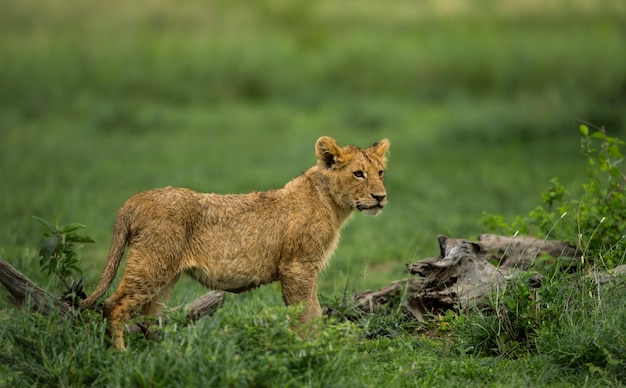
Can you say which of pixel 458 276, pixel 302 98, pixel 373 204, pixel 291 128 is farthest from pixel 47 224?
pixel 302 98

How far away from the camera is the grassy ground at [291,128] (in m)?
6.16

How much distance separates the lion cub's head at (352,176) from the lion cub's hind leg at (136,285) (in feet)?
5.02

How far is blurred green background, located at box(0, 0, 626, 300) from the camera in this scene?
1558cm

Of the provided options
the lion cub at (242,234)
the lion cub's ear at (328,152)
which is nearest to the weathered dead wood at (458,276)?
the lion cub at (242,234)

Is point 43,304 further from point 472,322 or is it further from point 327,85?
point 327,85

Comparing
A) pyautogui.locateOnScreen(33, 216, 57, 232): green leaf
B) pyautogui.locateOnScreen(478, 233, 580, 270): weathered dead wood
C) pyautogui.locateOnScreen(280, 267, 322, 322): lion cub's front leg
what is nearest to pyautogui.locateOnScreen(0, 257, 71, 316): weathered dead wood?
pyautogui.locateOnScreen(33, 216, 57, 232): green leaf

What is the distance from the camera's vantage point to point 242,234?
23.7ft

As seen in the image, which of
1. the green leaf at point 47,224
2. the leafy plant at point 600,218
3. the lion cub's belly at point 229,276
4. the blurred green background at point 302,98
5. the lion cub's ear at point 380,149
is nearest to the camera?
the green leaf at point 47,224

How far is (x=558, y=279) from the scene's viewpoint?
7480mm

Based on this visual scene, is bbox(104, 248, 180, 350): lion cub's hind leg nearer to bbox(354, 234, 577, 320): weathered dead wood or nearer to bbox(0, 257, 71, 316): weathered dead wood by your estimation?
bbox(0, 257, 71, 316): weathered dead wood

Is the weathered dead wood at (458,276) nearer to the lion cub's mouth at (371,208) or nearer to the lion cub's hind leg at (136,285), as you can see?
the lion cub's mouth at (371,208)

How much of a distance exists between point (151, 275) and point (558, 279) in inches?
119

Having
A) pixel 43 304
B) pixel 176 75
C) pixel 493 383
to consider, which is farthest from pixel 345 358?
pixel 176 75

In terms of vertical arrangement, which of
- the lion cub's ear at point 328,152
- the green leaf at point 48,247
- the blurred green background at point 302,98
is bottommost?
the blurred green background at point 302,98
